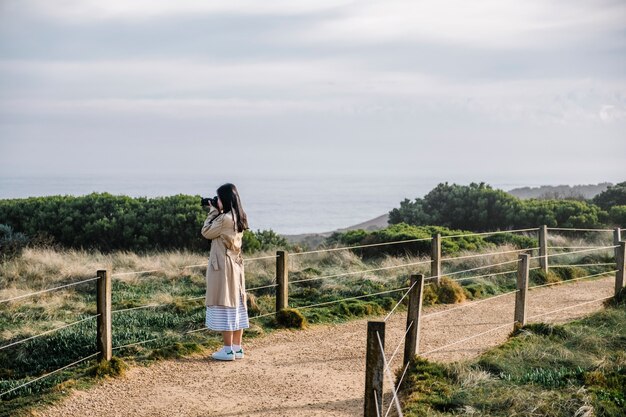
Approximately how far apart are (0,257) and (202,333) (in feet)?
29.4

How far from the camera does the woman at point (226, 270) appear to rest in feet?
29.8

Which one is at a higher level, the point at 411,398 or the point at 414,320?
the point at 414,320

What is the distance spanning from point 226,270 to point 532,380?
11.7 ft

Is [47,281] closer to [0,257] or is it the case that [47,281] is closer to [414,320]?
[0,257]

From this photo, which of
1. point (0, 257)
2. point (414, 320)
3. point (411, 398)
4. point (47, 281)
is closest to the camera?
point (411, 398)

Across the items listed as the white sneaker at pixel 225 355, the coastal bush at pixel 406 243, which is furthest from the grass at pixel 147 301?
the coastal bush at pixel 406 243

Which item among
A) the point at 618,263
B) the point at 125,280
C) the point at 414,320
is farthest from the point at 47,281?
the point at 618,263

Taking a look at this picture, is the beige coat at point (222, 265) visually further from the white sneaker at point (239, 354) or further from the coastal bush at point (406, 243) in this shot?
the coastal bush at point (406, 243)

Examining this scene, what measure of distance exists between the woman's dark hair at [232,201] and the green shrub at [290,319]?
2766mm

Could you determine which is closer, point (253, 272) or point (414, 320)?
point (414, 320)

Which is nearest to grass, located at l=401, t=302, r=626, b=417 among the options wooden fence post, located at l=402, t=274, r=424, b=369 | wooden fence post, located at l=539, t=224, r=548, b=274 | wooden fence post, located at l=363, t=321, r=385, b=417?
wooden fence post, located at l=402, t=274, r=424, b=369

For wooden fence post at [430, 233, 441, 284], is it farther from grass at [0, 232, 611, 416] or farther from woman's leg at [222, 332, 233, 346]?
woman's leg at [222, 332, 233, 346]

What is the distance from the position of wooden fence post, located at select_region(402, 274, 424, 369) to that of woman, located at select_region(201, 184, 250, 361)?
82.1 inches

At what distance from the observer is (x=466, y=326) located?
1198cm
